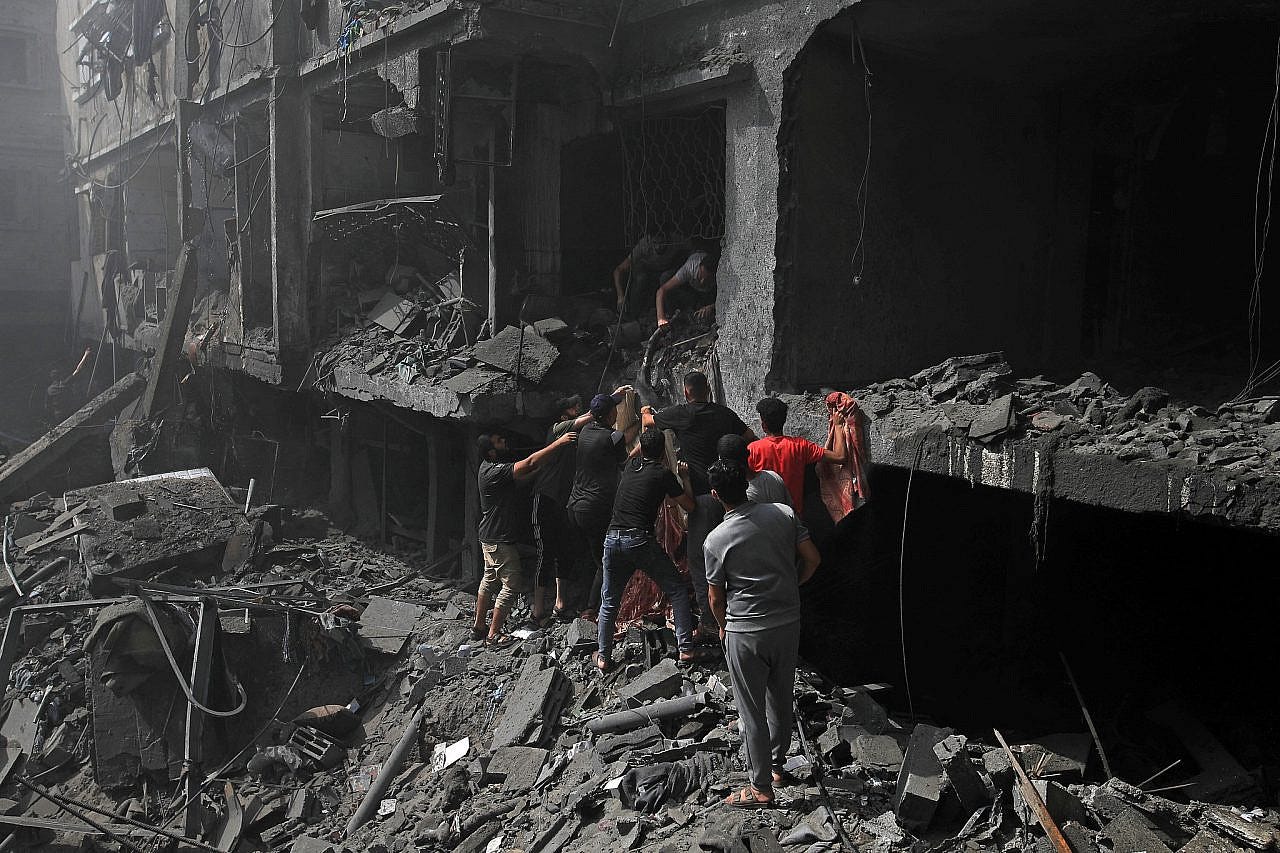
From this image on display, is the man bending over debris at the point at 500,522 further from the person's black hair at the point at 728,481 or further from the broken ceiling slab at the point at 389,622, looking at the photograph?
the person's black hair at the point at 728,481

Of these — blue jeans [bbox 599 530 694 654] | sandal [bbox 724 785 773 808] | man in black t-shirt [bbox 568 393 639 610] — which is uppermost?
Result: man in black t-shirt [bbox 568 393 639 610]

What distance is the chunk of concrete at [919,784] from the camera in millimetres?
5223

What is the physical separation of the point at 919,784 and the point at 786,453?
2373 mm

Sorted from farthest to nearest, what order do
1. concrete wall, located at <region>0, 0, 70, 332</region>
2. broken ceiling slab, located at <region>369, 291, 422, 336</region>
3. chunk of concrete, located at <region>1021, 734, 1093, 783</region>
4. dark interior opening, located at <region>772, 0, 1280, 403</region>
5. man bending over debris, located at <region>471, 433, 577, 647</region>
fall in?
concrete wall, located at <region>0, 0, 70, 332</region>, broken ceiling slab, located at <region>369, 291, 422, 336</region>, man bending over debris, located at <region>471, 433, 577, 647</region>, dark interior opening, located at <region>772, 0, 1280, 403</region>, chunk of concrete, located at <region>1021, 734, 1093, 783</region>

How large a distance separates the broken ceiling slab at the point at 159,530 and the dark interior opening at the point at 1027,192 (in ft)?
25.5

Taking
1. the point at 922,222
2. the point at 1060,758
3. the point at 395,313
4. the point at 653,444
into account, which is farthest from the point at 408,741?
the point at 922,222

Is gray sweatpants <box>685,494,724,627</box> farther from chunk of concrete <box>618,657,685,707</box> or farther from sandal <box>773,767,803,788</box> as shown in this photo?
sandal <box>773,767,803,788</box>

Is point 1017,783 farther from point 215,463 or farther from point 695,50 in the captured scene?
point 215,463

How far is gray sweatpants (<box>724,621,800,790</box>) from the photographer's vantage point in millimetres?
5312

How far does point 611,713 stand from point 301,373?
7.51m

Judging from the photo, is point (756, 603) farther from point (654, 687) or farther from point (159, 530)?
point (159, 530)

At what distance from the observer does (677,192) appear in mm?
9641

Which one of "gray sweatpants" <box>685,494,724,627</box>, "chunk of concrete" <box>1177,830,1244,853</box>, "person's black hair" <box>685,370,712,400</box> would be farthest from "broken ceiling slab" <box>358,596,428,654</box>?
"chunk of concrete" <box>1177,830,1244,853</box>

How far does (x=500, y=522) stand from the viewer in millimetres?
8594
